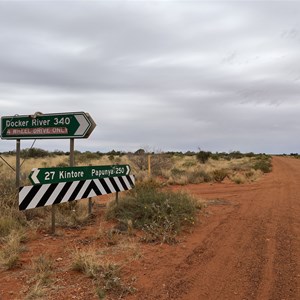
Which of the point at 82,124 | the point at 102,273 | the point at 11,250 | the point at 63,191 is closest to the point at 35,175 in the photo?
the point at 63,191

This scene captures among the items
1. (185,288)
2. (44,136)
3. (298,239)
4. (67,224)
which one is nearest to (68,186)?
(67,224)

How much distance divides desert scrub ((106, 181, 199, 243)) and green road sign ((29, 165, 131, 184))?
3.05ft

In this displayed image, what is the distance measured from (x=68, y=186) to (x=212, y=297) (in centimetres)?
442

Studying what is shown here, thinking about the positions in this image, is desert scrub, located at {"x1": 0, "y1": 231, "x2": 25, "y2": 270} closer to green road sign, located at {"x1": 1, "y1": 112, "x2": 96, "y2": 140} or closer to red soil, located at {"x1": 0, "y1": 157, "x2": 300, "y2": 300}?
red soil, located at {"x1": 0, "y1": 157, "x2": 300, "y2": 300}

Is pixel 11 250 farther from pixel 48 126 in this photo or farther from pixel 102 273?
pixel 48 126

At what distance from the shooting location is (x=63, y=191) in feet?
27.0

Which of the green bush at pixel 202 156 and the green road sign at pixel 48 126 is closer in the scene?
the green road sign at pixel 48 126

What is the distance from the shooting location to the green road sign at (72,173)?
7.55 metres

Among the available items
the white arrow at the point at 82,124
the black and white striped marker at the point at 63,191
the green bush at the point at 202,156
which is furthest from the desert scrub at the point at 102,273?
the green bush at the point at 202,156

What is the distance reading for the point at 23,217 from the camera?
9.11m

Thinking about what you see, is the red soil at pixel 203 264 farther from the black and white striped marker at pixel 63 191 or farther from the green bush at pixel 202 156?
the green bush at pixel 202 156

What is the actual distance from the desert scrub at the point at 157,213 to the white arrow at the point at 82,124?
2.25 metres

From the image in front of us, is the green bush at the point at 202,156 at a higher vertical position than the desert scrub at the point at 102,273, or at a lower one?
higher

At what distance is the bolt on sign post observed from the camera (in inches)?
366
